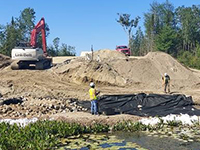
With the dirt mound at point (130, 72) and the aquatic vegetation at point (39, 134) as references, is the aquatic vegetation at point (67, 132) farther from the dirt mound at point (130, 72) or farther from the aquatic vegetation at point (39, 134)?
the dirt mound at point (130, 72)

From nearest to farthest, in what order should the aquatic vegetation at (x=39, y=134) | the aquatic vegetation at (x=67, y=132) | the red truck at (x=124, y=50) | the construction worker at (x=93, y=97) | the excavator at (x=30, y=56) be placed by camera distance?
the aquatic vegetation at (x=39, y=134), the aquatic vegetation at (x=67, y=132), the construction worker at (x=93, y=97), the excavator at (x=30, y=56), the red truck at (x=124, y=50)

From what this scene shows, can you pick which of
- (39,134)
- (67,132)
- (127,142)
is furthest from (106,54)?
(39,134)

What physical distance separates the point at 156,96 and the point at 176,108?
1.18 meters

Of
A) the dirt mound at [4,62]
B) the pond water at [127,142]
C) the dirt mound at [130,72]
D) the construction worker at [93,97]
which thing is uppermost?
the dirt mound at [4,62]

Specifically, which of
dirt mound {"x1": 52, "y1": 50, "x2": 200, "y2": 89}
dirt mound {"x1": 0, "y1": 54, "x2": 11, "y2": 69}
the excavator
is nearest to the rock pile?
dirt mound {"x1": 52, "y1": 50, "x2": 200, "y2": 89}

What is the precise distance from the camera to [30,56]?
22797 millimetres

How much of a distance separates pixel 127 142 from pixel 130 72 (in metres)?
14.2

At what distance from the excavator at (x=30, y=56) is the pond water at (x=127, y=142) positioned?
13.9 meters

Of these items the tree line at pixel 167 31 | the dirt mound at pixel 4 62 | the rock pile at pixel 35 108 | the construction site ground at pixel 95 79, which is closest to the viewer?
the rock pile at pixel 35 108

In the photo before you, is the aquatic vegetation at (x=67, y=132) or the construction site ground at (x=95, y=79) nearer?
the aquatic vegetation at (x=67, y=132)

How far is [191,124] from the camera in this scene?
37.8ft

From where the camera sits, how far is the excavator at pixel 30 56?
74.6 ft

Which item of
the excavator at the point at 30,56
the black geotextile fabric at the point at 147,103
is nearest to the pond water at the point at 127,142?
the black geotextile fabric at the point at 147,103

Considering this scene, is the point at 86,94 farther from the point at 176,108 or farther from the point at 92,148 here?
the point at 92,148
